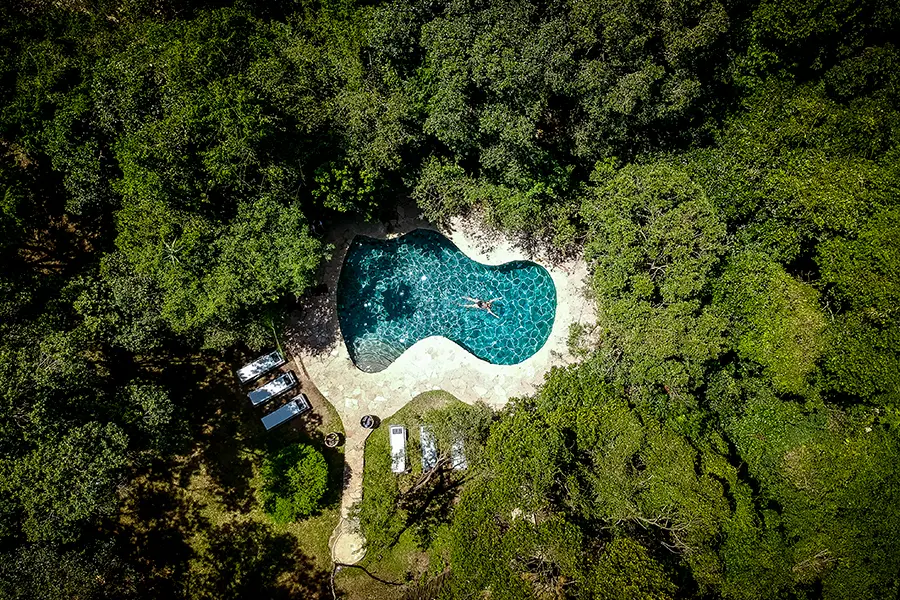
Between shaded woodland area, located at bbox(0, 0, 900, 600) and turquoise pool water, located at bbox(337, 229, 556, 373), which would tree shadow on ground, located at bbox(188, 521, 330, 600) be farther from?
turquoise pool water, located at bbox(337, 229, 556, 373)

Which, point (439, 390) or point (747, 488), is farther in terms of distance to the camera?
point (439, 390)

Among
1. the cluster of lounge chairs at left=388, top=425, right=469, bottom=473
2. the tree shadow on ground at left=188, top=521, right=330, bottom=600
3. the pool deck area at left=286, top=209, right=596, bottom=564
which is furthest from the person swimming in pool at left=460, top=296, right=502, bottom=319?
the tree shadow on ground at left=188, top=521, right=330, bottom=600

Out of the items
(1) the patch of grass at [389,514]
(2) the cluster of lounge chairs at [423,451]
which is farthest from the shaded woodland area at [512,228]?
(2) the cluster of lounge chairs at [423,451]

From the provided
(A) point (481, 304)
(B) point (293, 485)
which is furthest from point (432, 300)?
(B) point (293, 485)

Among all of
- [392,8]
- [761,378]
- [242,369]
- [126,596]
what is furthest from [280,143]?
[761,378]

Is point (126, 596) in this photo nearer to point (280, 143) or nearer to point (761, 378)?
point (280, 143)

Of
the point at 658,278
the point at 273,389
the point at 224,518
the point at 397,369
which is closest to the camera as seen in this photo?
the point at 658,278

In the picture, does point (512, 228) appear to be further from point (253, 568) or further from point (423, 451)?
point (253, 568)
